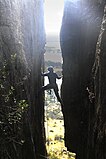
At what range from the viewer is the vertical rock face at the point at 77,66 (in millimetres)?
19641

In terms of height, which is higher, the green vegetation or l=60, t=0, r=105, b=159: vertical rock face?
l=60, t=0, r=105, b=159: vertical rock face

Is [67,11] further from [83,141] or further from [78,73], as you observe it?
[83,141]

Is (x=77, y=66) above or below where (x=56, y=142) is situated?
above

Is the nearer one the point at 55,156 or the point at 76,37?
the point at 76,37

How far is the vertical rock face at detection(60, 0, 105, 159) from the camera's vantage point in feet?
64.4

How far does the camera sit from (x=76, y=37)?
22656mm

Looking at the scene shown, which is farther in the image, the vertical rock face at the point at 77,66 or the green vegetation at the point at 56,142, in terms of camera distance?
the green vegetation at the point at 56,142

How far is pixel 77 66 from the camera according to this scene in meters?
22.2

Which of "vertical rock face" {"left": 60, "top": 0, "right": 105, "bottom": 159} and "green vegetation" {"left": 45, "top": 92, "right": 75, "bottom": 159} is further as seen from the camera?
"green vegetation" {"left": 45, "top": 92, "right": 75, "bottom": 159}

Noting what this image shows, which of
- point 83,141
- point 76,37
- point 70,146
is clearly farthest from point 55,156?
point 76,37

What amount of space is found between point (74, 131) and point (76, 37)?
632 centimetres

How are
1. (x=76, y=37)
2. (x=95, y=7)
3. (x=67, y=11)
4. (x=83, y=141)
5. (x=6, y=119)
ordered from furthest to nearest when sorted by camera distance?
(x=67, y=11), (x=76, y=37), (x=83, y=141), (x=95, y=7), (x=6, y=119)

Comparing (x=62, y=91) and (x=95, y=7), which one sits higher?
(x=95, y=7)

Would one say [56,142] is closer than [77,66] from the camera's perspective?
No
